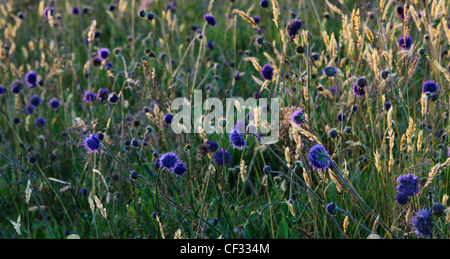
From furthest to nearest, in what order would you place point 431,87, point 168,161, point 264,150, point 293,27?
point 264,150 → point 293,27 → point 431,87 → point 168,161

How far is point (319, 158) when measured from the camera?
1.41m

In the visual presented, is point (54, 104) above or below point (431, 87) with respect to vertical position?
below

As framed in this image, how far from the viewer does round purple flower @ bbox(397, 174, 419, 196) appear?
1.37 m

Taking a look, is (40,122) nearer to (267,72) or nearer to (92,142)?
(92,142)

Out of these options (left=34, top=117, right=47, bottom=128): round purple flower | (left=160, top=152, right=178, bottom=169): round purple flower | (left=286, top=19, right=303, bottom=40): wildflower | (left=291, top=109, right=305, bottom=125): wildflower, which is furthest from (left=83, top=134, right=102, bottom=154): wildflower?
(left=34, top=117, right=47, bottom=128): round purple flower

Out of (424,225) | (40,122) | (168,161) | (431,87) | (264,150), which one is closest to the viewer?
(424,225)

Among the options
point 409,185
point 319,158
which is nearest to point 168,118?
point 319,158

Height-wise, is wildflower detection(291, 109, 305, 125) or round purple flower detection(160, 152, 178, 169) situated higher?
wildflower detection(291, 109, 305, 125)

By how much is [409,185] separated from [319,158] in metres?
0.28

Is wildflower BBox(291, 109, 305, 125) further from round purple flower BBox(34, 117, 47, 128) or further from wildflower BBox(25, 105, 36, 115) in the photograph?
wildflower BBox(25, 105, 36, 115)

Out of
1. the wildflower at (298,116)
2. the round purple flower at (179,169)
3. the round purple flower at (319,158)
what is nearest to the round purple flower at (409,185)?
the round purple flower at (319,158)

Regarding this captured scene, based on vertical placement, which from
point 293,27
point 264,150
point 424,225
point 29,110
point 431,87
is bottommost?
point 424,225

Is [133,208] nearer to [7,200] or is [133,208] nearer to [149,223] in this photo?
[149,223]
